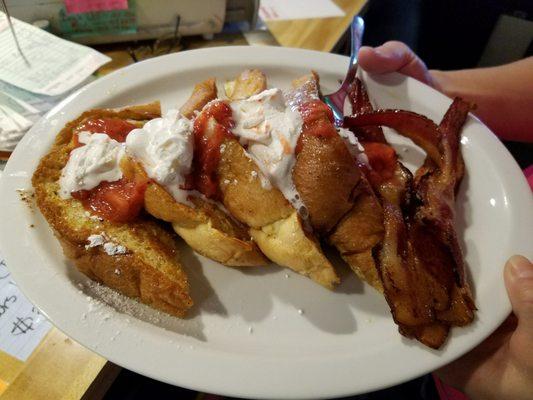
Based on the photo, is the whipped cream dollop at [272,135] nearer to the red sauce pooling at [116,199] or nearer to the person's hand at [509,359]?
the red sauce pooling at [116,199]

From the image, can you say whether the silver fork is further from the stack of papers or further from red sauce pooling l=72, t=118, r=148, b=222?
the stack of papers

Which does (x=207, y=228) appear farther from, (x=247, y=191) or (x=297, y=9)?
(x=297, y=9)

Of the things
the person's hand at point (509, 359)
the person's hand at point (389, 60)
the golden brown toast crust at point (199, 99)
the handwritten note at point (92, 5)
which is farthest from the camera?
the handwritten note at point (92, 5)

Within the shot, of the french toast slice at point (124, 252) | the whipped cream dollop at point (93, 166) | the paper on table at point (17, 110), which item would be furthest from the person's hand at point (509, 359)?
the paper on table at point (17, 110)

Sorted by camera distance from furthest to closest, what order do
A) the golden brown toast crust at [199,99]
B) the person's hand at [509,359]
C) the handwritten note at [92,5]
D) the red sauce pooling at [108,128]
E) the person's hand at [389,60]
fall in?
the handwritten note at [92,5] → the person's hand at [389,60] → the golden brown toast crust at [199,99] → the red sauce pooling at [108,128] → the person's hand at [509,359]

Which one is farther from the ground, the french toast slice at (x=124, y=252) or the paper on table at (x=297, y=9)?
the paper on table at (x=297, y=9)

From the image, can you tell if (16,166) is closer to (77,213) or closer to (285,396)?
(77,213)

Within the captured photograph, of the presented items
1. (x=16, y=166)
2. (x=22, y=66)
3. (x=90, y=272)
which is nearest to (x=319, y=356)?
(x=90, y=272)
